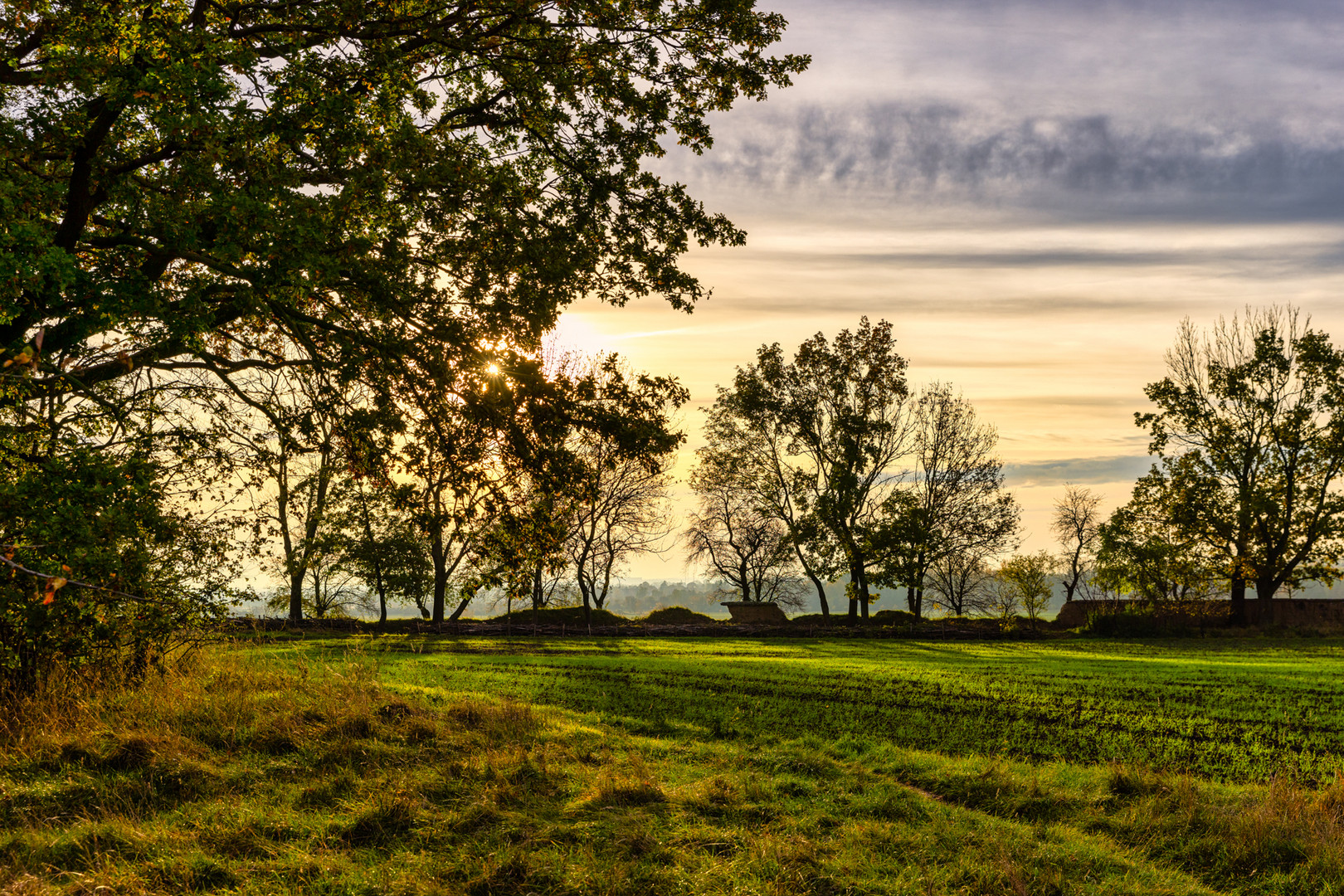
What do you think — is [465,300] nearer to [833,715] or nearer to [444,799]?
[444,799]

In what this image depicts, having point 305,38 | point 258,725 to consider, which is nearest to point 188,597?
point 258,725

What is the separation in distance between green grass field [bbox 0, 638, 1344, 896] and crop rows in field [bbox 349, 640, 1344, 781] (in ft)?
0.47

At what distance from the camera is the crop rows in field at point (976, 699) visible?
38.0 feet

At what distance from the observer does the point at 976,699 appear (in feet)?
54.2

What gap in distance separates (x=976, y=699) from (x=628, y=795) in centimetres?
1127

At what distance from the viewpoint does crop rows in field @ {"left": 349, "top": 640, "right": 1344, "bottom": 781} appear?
11.6 metres

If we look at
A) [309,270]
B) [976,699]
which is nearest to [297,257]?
[309,270]

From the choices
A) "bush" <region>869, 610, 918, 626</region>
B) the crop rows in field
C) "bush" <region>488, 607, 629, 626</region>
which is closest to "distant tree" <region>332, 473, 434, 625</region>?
"bush" <region>488, 607, 629, 626</region>

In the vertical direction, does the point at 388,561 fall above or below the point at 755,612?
above

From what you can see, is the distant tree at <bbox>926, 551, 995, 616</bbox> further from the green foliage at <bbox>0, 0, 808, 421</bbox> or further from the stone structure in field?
the green foliage at <bbox>0, 0, 808, 421</bbox>

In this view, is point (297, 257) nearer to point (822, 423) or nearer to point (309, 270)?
point (309, 270)

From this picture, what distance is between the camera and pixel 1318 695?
17.7m

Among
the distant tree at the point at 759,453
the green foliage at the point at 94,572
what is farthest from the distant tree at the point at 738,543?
the green foliage at the point at 94,572

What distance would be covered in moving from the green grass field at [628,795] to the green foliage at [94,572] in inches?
28.2
